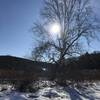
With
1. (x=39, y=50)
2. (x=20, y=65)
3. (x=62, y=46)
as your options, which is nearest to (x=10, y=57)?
(x=20, y=65)

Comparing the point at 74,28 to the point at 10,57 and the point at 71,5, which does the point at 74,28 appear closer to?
the point at 71,5

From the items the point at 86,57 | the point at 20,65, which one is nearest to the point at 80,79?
the point at 20,65

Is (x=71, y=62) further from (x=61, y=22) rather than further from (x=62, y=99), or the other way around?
(x=62, y=99)

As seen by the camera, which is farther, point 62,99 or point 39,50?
point 39,50

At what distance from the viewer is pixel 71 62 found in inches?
1420

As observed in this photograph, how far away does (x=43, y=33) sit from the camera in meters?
35.4

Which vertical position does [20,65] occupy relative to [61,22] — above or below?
below

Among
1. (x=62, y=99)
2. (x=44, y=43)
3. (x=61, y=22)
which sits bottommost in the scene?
(x=62, y=99)

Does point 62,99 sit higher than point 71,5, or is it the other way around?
point 71,5

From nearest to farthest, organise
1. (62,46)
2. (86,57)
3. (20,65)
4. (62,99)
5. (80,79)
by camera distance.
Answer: (62,99) → (80,79) → (62,46) → (20,65) → (86,57)

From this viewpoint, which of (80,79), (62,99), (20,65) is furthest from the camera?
(20,65)

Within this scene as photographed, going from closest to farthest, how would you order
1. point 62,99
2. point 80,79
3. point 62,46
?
point 62,99 → point 80,79 → point 62,46

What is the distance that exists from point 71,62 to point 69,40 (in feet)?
11.4

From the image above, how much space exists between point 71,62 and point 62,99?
77.2 ft
